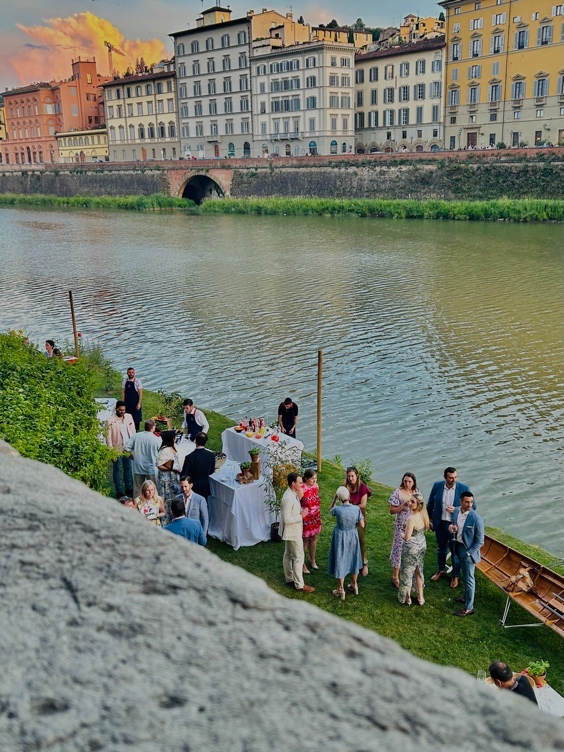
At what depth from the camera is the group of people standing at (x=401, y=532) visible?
8.52 m

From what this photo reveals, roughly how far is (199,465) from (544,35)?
6965cm

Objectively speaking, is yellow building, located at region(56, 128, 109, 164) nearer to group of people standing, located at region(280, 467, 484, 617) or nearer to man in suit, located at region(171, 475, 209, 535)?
man in suit, located at region(171, 475, 209, 535)

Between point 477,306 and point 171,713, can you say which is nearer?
point 171,713

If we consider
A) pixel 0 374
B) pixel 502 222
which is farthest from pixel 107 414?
pixel 502 222

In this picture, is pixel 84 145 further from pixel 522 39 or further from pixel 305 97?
Result: pixel 522 39

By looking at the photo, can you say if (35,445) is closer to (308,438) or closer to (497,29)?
(308,438)

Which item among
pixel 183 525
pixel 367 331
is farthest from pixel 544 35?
Answer: pixel 183 525

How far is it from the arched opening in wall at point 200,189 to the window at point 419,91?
2354cm

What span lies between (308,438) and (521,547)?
6.27 meters

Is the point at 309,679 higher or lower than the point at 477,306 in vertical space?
higher

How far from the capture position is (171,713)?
5.06 ft

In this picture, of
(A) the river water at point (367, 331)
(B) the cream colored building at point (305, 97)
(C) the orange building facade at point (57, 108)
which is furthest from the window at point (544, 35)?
(C) the orange building facade at point (57, 108)

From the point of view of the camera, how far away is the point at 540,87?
68.9 m

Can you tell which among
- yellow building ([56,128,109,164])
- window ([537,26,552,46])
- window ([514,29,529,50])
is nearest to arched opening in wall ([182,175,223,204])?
yellow building ([56,128,109,164])
